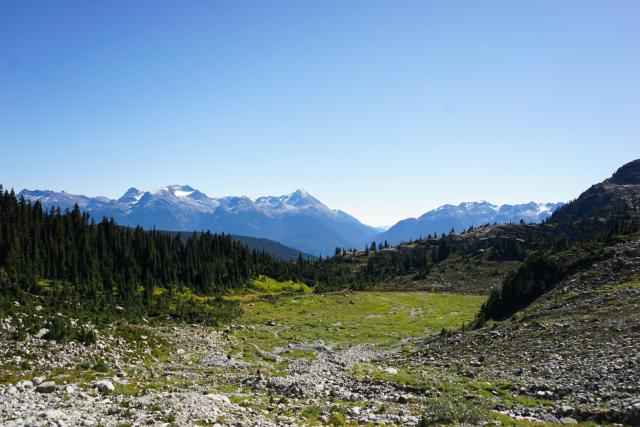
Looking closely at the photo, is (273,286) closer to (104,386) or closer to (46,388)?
(104,386)

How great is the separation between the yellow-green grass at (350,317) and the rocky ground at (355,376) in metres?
10.3

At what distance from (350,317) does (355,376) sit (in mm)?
47137

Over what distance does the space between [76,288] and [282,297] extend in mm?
48353

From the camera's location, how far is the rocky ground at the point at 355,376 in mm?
18625

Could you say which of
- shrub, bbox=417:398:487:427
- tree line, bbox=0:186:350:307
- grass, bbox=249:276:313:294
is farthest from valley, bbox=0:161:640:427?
grass, bbox=249:276:313:294

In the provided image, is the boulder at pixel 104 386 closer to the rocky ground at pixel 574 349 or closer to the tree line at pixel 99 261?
the rocky ground at pixel 574 349

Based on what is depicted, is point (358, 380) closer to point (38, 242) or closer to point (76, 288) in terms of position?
point (76, 288)

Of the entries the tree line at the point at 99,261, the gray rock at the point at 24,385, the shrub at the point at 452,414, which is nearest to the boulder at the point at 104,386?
the gray rock at the point at 24,385

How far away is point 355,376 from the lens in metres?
30.0

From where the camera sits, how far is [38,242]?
246ft

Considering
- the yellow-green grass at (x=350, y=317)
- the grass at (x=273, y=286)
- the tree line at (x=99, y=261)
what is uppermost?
the tree line at (x=99, y=261)

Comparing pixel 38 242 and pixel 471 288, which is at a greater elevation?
pixel 38 242

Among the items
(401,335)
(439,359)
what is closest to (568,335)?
(439,359)

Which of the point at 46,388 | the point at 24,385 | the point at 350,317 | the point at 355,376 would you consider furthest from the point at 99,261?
the point at 355,376
